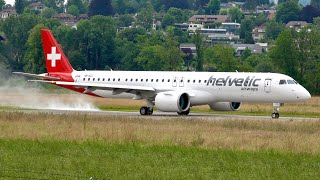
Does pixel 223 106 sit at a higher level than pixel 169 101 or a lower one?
lower

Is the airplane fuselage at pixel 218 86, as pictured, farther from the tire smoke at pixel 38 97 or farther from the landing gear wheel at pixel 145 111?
the tire smoke at pixel 38 97

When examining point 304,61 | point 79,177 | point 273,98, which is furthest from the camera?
point 304,61

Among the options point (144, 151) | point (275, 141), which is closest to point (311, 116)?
point (275, 141)

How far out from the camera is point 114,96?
65562 millimetres

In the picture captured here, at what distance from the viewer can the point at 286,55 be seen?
126688 millimetres

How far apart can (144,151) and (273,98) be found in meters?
23.0

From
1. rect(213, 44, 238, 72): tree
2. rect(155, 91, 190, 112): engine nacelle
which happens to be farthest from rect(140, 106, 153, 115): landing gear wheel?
rect(213, 44, 238, 72): tree

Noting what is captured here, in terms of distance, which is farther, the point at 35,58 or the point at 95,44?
the point at 95,44

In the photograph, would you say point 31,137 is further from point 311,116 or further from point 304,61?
point 304,61

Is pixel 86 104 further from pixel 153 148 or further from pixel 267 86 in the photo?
pixel 153 148

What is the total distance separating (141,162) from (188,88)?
1099 inches

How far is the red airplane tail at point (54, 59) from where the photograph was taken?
228 ft

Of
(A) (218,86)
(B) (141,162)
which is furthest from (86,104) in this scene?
(B) (141,162)

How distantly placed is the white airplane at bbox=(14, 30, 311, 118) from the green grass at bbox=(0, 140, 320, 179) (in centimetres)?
2087
